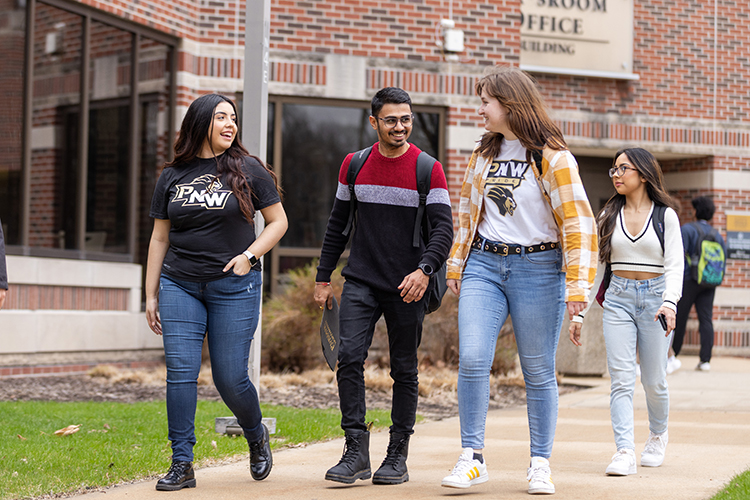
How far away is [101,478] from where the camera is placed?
186 inches

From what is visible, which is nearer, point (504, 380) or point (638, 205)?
point (638, 205)

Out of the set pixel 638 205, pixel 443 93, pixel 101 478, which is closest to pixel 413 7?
pixel 443 93

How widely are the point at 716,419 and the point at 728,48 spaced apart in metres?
9.62

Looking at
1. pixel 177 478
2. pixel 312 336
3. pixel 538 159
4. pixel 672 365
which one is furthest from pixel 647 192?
pixel 672 365

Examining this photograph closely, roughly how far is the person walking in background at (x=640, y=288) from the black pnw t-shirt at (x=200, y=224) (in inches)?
83.4

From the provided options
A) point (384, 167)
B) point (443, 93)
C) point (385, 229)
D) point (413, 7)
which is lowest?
point (385, 229)

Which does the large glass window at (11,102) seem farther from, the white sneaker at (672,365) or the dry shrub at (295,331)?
the white sneaker at (672,365)

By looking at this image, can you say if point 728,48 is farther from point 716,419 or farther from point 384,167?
point 384,167

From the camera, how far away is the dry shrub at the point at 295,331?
962 cm

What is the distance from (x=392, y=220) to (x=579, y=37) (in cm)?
1064

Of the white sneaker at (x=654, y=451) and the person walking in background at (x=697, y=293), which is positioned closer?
the white sneaker at (x=654, y=451)

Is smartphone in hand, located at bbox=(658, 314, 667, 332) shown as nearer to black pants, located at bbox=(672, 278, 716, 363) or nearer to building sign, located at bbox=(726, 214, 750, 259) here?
black pants, located at bbox=(672, 278, 716, 363)

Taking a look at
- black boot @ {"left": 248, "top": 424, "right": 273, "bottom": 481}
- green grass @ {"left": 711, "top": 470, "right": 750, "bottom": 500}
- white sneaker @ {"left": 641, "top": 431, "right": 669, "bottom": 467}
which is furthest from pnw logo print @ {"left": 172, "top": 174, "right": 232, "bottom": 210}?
white sneaker @ {"left": 641, "top": 431, "right": 669, "bottom": 467}

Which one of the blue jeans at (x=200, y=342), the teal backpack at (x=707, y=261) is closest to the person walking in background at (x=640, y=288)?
the blue jeans at (x=200, y=342)
